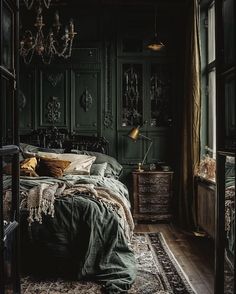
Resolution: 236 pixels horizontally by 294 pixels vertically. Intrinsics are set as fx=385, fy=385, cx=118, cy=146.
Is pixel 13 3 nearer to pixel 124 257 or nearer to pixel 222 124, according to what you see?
pixel 222 124

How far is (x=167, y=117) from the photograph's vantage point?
602 cm

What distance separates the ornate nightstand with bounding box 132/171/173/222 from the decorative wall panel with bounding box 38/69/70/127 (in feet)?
4.85

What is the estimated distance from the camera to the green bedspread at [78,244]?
317cm

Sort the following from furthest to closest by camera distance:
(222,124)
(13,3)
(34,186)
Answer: (34,186) → (13,3) → (222,124)

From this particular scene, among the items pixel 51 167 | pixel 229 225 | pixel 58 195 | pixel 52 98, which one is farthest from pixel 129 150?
pixel 229 225

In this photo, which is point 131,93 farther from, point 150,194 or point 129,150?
point 150,194

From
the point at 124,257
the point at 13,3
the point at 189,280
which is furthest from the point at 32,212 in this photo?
the point at 13,3

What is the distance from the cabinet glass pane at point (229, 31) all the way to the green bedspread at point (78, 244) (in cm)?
198

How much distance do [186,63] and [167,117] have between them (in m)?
0.98

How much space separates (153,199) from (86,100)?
1.84 meters

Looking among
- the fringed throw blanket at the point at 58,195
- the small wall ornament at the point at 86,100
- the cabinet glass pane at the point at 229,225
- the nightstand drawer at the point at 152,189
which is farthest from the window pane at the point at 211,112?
the cabinet glass pane at the point at 229,225

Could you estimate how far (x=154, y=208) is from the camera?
5535mm

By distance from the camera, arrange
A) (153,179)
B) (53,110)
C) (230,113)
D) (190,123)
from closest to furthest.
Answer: (230,113) → (190,123) → (153,179) → (53,110)

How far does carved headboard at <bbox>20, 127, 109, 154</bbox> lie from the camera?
5754 millimetres
